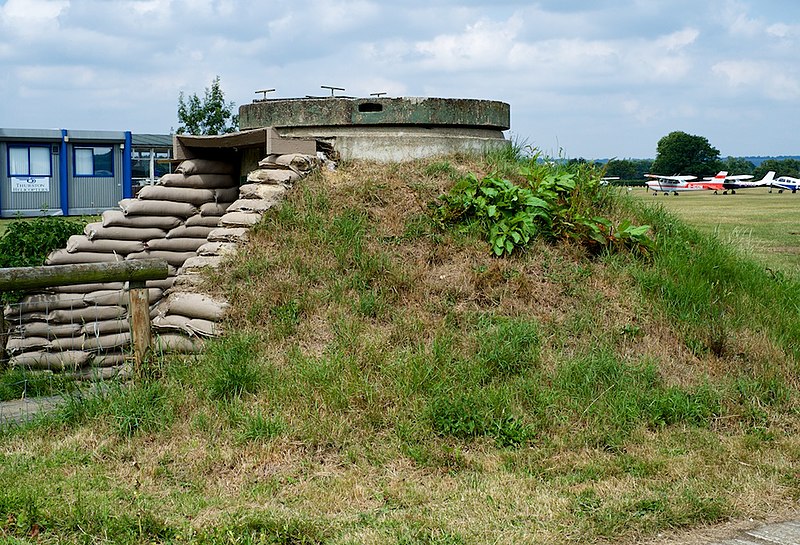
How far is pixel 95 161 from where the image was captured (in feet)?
97.7

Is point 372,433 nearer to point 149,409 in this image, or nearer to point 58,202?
point 149,409

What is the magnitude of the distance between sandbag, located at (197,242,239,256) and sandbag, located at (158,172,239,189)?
176 cm

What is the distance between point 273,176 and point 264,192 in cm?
24

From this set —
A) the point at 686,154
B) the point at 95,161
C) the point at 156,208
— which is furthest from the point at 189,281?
the point at 686,154

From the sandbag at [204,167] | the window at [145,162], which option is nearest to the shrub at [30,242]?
the sandbag at [204,167]

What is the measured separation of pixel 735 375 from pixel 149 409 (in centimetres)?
412

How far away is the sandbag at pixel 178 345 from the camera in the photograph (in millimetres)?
6133

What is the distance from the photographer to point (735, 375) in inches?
242

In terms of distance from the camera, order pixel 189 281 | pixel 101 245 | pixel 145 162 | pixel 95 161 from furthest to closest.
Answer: pixel 145 162, pixel 95 161, pixel 101 245, pixel 189 281

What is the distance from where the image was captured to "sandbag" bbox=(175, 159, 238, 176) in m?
8.59

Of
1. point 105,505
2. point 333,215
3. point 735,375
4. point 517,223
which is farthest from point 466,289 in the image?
point 105,505

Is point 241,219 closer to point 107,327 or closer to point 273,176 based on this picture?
point 273,176

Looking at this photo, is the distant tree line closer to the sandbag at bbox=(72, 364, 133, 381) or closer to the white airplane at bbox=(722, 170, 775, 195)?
the white airplane at bbox=(722, 170, 775, 195)

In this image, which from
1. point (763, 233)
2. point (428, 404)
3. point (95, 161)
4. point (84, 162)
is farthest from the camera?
point (95, 161)
